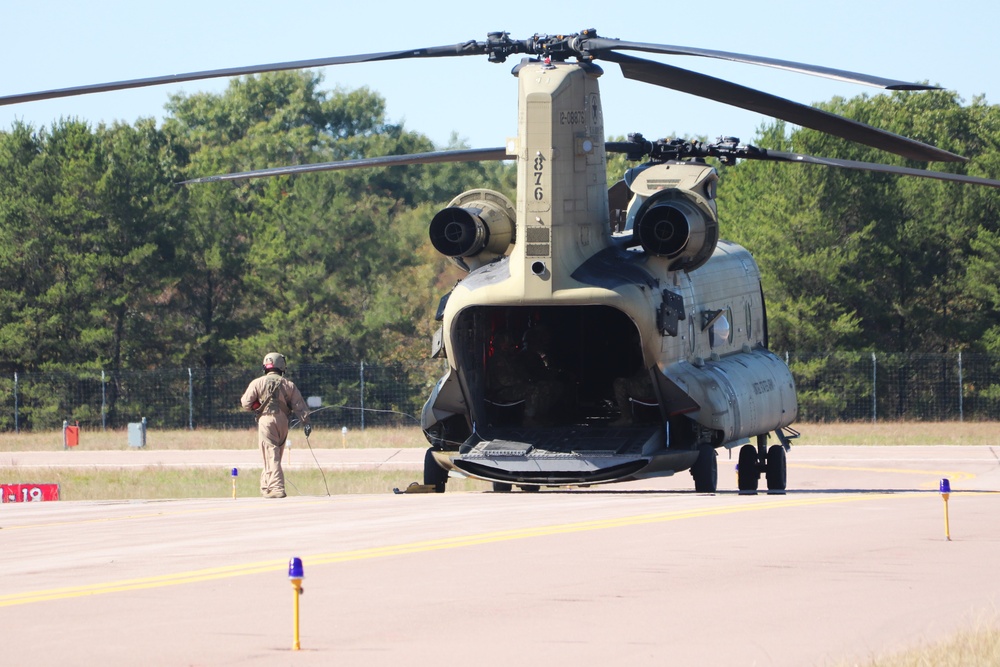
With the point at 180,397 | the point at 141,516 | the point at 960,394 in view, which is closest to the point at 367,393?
the point at 180,397

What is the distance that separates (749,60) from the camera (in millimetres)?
17094

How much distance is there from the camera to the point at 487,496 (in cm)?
1966

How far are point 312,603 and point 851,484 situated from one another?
72.9 ft

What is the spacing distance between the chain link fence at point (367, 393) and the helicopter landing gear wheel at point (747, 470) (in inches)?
1225

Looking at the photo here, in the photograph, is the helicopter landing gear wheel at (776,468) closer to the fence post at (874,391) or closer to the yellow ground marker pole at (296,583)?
the yellow ground marker pole at (296,583)

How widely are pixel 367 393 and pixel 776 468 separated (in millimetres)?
36657

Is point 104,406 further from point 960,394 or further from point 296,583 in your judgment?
point 296,583

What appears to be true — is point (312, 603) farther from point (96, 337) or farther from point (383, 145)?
point (383, 145)

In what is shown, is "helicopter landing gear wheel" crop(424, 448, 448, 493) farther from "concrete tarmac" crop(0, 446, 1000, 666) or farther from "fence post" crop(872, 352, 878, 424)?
"fence post" crop(872, 352, 878, 424)

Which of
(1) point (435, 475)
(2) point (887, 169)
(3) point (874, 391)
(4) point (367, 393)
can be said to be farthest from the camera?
(4) point (367, 393)

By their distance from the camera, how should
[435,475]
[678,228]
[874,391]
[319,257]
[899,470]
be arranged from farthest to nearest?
1. [319,257]
2. [874,391]
3. [899,470]
4. [435,475]
5. [678,228]

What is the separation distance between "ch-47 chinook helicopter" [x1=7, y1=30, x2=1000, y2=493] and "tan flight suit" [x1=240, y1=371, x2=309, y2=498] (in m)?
2.44

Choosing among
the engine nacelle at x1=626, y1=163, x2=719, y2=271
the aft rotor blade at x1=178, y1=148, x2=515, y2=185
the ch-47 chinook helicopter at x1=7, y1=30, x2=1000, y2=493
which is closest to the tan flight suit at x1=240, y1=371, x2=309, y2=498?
the ch-47 chinook helicopter at x1=7, y1=30, x2=1000, y2=493

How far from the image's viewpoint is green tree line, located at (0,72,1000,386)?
6359 cm
